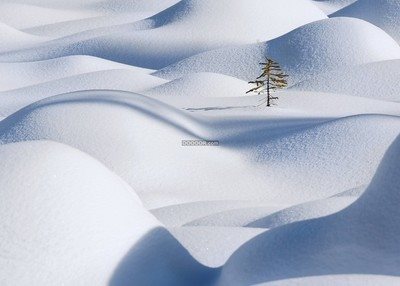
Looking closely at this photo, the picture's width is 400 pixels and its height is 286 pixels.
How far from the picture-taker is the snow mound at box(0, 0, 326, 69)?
606 inches

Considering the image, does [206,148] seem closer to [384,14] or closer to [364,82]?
[364,82]

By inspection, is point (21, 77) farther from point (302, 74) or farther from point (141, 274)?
point (141, 274)

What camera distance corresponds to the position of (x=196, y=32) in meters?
15.8

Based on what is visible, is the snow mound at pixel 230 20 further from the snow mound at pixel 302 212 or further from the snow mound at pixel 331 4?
the snow mound at pixel 302 212

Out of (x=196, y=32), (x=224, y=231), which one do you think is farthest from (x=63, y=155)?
(x=196, y=32)

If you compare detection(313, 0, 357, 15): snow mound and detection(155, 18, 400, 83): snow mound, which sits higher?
detection(313, 0, 357, 15): snow mound

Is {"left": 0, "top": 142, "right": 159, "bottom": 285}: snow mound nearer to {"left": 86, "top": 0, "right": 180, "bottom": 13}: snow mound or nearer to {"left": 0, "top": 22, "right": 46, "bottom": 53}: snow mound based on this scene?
{"left": 0, "top": 22, "right": 46, "bottom": 53}: snow mound

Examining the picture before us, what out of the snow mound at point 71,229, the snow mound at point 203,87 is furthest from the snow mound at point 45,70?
the snow mound at point 71,229

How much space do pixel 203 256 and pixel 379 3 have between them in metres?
12.8

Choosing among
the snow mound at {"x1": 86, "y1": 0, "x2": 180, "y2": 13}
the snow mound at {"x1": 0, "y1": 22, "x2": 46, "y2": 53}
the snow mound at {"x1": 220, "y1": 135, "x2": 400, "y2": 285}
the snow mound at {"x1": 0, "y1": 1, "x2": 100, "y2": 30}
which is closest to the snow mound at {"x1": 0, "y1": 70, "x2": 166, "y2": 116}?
the snow mound at {"x1": 0, "y1": 22, "x2": 46, "y2": 53}

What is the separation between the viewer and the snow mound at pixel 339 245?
152 inches

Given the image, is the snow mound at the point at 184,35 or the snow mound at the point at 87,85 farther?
the snow mound at the point at 184,35

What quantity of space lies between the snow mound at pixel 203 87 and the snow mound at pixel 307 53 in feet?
3.98

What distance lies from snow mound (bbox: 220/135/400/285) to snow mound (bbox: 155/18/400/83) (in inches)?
325
